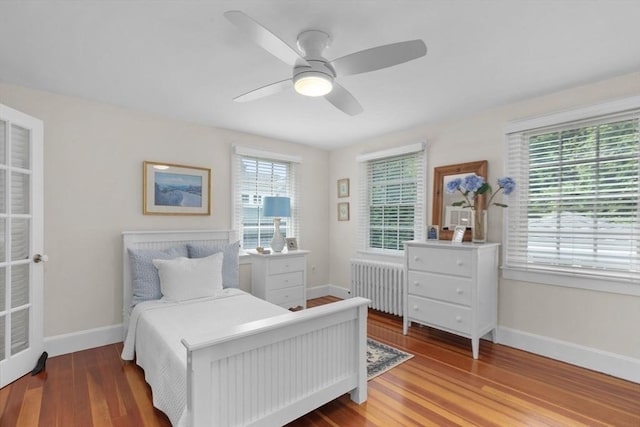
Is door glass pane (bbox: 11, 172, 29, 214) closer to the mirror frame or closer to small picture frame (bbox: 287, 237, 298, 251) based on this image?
small picture frame (bbox: 287, 237, 298, 251)

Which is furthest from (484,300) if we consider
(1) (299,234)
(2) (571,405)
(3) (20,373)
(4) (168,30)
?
(3) (20,373)

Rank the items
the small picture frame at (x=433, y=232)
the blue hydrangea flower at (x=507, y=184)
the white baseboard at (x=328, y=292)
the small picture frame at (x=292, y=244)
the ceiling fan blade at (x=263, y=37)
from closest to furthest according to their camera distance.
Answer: the ceiling fan blade at (x=263, y=37) → the blue hydrangea flower at (x=507, y=184) → the small picture frame at (x=433, y=232) → the small picture frame at (x=292, y=244) → the white baseboard at (x=328, y=292)

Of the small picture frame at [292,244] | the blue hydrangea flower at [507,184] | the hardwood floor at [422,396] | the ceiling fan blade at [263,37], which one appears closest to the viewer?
the ceiling fan blade at [263,37]

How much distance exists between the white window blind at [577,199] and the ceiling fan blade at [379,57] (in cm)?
199

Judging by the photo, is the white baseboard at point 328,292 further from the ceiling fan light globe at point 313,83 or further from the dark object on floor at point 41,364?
the ceiling fan light globe at point 313,83

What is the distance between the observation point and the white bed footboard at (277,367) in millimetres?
1428

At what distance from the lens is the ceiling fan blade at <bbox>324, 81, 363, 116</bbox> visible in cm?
202

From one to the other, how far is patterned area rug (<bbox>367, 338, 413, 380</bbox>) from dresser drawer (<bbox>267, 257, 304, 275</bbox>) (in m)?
1.31

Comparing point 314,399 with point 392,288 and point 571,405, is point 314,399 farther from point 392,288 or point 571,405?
point 392,288

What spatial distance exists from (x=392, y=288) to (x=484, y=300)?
1.12 m

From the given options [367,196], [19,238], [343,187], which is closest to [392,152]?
[367,196]

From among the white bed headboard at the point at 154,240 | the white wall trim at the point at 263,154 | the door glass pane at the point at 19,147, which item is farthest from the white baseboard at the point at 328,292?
the door glass pane at the point at 19,147

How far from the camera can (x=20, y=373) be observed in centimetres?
237

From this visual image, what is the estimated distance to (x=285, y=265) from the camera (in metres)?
3.85
